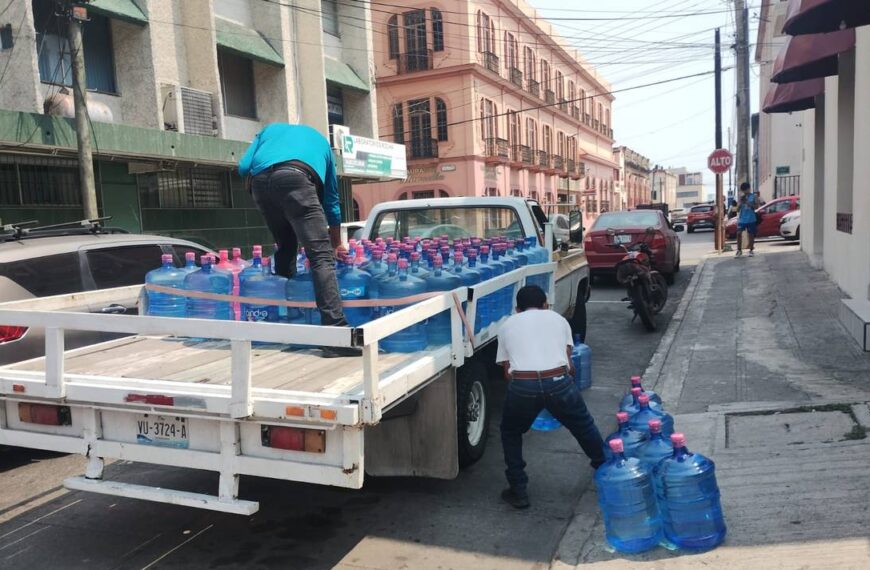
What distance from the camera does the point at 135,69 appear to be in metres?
15.3

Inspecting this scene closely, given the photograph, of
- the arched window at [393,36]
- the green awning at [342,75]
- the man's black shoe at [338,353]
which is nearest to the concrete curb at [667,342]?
the man's black shoe at [338,353]

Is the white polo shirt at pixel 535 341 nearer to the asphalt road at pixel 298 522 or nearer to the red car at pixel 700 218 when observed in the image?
the asphalt road at pixel 298 522

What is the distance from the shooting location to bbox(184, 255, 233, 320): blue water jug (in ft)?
15.3

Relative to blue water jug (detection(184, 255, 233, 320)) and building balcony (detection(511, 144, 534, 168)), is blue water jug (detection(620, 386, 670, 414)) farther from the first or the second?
building balcony (detection(511, 144, 534, 168))

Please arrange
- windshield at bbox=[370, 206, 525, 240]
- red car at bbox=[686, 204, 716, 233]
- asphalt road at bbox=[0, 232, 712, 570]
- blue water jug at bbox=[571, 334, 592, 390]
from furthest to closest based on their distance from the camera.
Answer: red car at bbox=[686, 204, 716, 233]
windshield at bbox=[370, 206, 525, 240]
blue water jug at bbox=[571, 334, 592, 390]
asphalt road at bbox=[0, 232, 712, 570]

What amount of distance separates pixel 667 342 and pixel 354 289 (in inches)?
211

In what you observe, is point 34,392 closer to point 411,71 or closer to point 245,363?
point 245,363

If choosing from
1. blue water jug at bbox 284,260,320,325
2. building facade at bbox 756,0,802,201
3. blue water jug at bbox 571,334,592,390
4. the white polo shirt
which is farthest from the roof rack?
building facade at bbox 756,0,802,201

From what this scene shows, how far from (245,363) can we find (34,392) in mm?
1292

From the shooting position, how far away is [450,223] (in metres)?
7.50

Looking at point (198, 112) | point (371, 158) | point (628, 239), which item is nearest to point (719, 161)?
point (628, 239)

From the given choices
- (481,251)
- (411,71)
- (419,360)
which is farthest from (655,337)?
(411,71)

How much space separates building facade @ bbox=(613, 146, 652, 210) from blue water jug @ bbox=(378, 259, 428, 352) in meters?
63.3

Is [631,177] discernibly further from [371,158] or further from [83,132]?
[83,132]
